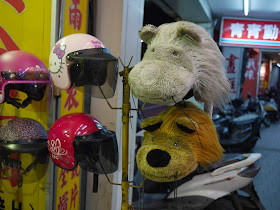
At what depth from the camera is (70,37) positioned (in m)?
1.25

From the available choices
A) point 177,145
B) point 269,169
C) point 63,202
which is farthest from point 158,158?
point 269,169

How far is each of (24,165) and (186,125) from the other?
0.84m

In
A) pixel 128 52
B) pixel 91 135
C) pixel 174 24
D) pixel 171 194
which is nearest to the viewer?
pixel 174 24

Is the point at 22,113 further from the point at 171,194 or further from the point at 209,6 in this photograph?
the point at 209,6

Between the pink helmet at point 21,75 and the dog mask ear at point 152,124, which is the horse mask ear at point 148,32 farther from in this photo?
the pink helmet at point 21,75

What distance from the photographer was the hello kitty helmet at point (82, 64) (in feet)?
3.96

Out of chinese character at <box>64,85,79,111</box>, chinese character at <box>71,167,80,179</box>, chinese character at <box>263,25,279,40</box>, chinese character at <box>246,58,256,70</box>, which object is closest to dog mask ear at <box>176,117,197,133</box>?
chinese character at <box>64,85,79,111</box>

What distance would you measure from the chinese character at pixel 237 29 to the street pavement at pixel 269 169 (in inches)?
37.7

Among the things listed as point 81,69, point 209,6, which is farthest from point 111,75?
point 209,6

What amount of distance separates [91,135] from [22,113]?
2.17ft

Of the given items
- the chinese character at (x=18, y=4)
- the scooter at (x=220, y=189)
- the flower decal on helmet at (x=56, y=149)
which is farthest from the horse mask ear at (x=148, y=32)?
the scooter at (x=220, y=189)

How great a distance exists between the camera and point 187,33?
0.87 m

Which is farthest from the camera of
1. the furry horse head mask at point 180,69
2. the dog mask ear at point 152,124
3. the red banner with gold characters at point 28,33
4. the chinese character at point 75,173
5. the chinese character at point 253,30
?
the chinese character at point 253,30

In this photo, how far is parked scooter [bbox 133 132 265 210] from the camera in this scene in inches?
79.7
